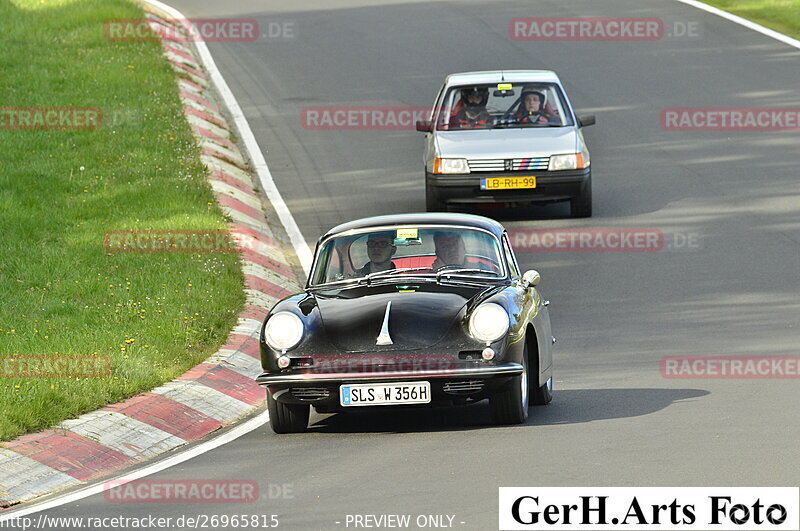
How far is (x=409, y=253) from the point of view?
35.8ft

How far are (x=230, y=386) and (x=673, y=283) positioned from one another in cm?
601

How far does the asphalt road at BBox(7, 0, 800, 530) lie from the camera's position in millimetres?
8297

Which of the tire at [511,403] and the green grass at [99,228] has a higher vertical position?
the green grass at [99,228]

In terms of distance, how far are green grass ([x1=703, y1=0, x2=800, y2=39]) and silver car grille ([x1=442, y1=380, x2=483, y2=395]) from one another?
74.8 feet

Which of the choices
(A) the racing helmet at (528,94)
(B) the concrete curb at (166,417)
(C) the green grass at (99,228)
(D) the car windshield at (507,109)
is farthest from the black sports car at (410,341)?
(A) the racing helmet at (528,94)

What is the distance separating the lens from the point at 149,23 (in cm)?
3039

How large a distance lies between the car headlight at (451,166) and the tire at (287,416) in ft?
27.9

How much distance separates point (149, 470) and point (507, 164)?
31.8 feet

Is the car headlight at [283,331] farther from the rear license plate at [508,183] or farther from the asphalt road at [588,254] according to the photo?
the rear license plate at [508,183]

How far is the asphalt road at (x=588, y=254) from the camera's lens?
8.30 m

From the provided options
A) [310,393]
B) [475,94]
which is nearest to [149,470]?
[310,393]

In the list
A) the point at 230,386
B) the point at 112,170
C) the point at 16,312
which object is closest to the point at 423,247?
the point at 230,386

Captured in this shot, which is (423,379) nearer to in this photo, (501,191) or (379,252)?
(379,252)

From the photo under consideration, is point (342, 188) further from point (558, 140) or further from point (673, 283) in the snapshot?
point (673, 283)
